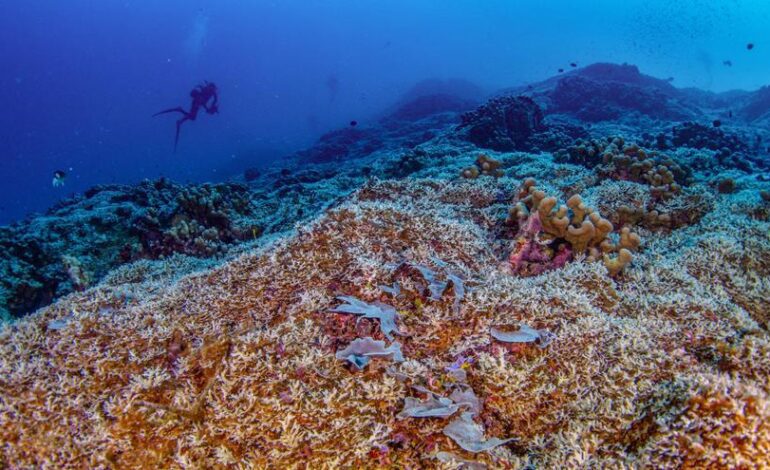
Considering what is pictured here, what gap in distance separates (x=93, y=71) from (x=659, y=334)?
206 meters

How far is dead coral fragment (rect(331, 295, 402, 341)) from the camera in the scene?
258 cm

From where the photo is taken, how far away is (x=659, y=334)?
8.52ft

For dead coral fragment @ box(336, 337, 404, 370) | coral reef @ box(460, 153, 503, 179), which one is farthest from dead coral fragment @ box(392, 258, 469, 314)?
coral reef @ box(460, 153, 503, 179)

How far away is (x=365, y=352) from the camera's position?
238 centimetres

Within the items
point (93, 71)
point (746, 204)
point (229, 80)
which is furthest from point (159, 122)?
point (746, 204)

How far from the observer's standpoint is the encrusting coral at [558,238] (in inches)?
152

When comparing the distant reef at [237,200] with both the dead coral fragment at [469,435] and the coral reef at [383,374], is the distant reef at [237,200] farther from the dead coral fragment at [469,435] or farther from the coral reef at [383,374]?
the dead coral fragment at [469,435]

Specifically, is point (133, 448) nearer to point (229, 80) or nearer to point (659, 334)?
point (659, 334)

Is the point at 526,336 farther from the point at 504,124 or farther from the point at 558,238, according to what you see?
the point at 504,124

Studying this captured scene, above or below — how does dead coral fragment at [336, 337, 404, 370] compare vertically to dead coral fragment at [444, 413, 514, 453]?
above

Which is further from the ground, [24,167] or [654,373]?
[24,167]

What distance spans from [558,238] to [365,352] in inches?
106

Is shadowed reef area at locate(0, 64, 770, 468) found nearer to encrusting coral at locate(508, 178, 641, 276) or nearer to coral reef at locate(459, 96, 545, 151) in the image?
encrusting coral at locate(508, 178, 641, 276)

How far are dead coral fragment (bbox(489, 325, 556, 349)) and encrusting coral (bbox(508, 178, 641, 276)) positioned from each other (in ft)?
4.63
